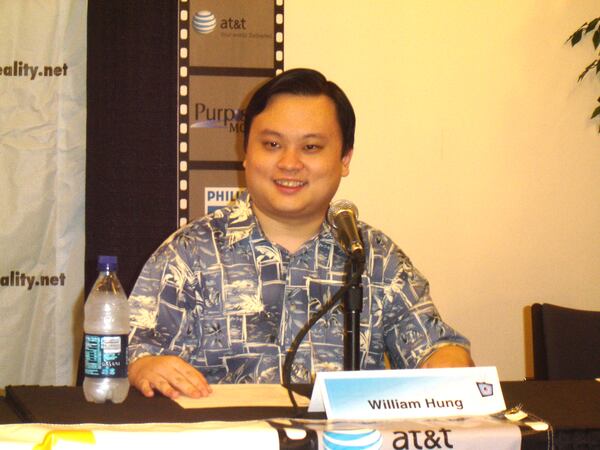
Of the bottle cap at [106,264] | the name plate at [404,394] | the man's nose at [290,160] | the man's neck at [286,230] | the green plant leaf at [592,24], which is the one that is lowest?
the name plate at [404,394]

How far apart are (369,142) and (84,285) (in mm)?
1265

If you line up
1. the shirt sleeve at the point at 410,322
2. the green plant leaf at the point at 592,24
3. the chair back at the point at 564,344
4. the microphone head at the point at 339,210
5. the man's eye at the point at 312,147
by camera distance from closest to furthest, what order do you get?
the microphone head at the point at 339,210 < the shirt sleeve at the point at 410,322 < the man's eye at the point at 312,147 < the chair back at the point at 564,344 < the green plant leaf at the point at 592,24

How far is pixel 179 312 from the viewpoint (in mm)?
1980

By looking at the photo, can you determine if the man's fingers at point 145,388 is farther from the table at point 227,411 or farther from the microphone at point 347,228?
the microphone at point 347,228

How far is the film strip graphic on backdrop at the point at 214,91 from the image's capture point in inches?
124

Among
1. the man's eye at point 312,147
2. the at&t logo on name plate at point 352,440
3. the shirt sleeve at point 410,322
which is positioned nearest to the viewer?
the at&t logo on name plate at point 352,440

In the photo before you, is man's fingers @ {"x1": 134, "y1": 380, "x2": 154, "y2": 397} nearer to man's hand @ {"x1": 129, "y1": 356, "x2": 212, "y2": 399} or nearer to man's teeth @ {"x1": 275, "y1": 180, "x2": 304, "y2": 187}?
man's hand @ {"x1": 129, "y1": 356, "x2": 212, "y2": 399}

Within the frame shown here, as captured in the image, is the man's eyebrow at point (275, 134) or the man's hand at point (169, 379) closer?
the man's hand at point (169, 379)

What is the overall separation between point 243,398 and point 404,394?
13.4 inches

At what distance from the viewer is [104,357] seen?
4.78 ft

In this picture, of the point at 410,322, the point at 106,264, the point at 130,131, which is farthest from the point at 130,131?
the point at 106,264

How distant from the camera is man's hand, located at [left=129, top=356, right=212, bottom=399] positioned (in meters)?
1.52

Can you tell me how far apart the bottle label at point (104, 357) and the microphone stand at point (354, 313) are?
416 millimetres

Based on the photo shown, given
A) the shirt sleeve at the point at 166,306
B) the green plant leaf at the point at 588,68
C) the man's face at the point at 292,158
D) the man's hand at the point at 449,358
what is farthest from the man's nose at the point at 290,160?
the green plant leaf at the point at 588,68
